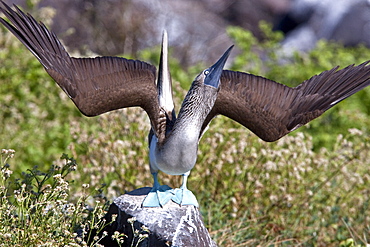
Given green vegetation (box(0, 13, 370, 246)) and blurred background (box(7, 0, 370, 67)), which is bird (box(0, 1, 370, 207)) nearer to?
green vegetation (box(0, 13, 370, 246))

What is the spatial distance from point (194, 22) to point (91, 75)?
8.38 m

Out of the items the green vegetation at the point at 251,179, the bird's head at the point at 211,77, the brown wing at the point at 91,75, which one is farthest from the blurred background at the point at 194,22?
the bird's head at the point at 211,77

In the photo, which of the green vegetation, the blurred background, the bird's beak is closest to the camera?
the bird's beak

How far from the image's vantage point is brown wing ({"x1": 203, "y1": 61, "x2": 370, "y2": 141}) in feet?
11.5

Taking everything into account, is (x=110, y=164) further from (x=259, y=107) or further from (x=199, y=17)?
(x=199, y=17)

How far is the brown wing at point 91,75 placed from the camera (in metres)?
3.14

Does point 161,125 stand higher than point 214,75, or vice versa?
point 214,75

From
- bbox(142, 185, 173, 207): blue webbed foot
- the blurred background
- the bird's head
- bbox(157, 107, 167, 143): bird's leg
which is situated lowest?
bbox(142, 185, 173, 207): blue webbed foot

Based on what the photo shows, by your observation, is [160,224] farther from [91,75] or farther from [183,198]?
[91,75]

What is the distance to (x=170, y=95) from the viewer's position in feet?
11.8

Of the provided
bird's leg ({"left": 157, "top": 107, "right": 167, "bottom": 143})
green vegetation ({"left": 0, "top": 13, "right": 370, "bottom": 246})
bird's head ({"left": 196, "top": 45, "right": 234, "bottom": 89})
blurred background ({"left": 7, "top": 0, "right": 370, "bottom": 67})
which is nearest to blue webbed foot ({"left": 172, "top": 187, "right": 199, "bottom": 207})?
bird's leg ({"left": 157, "top": 107, "right": 167, "bottom": 143})

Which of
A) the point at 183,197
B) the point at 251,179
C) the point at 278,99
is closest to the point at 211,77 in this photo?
the point at 278,99

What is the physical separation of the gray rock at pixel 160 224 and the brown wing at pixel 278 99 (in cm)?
61

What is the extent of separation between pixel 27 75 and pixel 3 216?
12.3 feet
